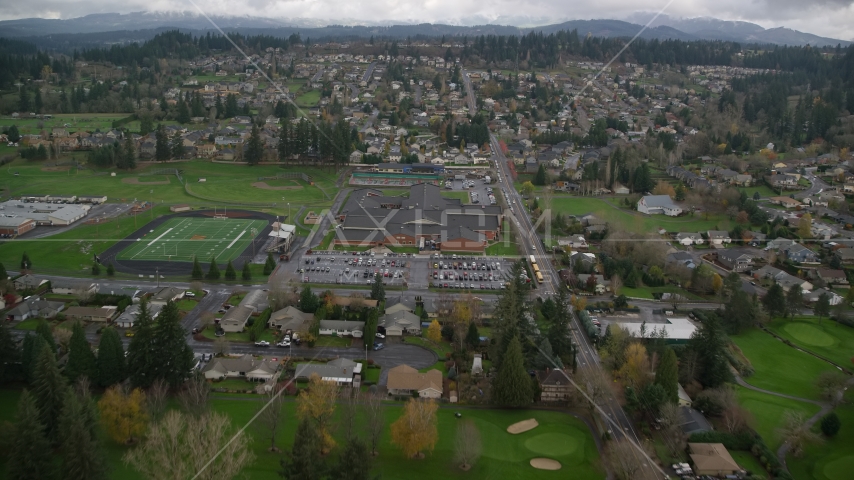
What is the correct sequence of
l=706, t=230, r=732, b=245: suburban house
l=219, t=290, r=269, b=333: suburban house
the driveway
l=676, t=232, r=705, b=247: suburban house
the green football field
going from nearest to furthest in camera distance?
the driveway, l=219, t=290, r=269, b=333: suburban house, the green football field, l=676, t=232, r=705, b=247: suburban house, l=706, t=230, r=732, b=245: suburban house

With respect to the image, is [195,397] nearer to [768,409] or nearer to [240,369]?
[240,369]

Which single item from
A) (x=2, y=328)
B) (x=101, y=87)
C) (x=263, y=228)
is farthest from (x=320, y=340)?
(x=101, y=87)

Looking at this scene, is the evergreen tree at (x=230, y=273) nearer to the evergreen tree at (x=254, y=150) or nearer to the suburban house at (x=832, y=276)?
the evergreen tree at (x=254, y=150)

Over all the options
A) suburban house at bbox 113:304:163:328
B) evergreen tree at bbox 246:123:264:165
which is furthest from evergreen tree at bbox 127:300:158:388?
evergreen tree at bbox 246:123:264:165

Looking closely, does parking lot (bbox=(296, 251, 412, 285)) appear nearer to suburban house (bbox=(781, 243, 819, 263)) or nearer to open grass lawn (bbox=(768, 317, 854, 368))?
open grass lawn (bbox=(768, 317, 854, 368))

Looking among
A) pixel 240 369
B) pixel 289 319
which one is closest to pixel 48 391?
pixel 240 369

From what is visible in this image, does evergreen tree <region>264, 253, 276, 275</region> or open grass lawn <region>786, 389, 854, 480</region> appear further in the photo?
evergreen tree <region>264, 253, 276, 275</region>

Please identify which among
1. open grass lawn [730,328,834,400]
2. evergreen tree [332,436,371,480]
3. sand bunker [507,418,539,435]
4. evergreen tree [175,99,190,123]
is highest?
evergreen tree [175,99,190,123]
